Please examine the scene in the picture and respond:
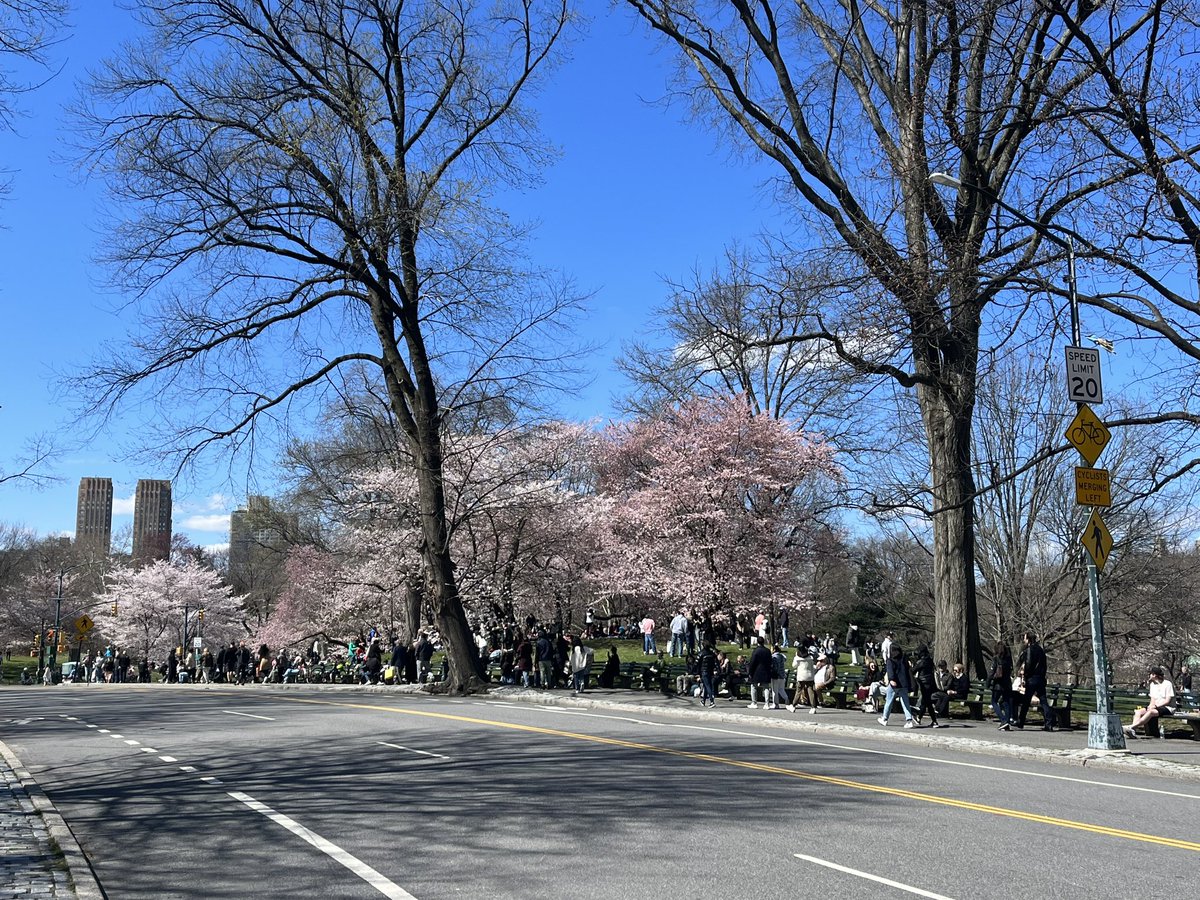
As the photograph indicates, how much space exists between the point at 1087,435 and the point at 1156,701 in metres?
6.07

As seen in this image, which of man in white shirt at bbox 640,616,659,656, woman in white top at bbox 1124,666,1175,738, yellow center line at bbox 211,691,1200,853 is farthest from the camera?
man in white shirt at bbox 640,616,659,656

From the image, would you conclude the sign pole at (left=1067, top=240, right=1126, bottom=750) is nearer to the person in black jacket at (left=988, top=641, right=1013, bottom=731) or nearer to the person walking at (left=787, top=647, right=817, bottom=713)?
the person in black jacket at (left=988, top=641, right=1013, bottom=731)

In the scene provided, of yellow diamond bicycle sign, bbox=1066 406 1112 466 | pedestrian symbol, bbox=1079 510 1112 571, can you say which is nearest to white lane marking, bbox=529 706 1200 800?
pedestrian symbol, bbox=1079 510 1112 571

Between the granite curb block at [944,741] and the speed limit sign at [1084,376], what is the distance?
5.27m

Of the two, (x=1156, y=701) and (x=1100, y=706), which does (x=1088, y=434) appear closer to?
(x=1100, y=706)

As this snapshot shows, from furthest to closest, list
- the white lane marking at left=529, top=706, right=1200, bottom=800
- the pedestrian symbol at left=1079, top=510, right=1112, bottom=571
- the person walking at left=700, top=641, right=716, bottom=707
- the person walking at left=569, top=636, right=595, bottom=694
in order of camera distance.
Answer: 1. the person walking at left=569, top=636, right=595, bottom=694
2. the person walking at left=700, top=641, right=716, bottom=707
3. the pedestrian symbol at left=1079, top=510, right=1112, bottom=571
4. the white lane marking at left=529, top=706, right=1200, bottom=800

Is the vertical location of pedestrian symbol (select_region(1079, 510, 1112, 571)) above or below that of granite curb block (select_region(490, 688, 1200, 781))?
above

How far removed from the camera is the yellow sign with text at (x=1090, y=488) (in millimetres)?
16266

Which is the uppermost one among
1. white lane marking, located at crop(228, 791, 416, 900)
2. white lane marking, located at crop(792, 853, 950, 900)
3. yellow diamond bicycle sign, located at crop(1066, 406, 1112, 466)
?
yellow diamond bicycle sign, located at crop(1066, 406, 1112, 466)

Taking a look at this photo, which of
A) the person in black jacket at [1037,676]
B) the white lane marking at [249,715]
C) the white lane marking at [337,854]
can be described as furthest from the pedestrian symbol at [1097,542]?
the white lane marking at [249,715]

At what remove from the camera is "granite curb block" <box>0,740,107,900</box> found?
6.84 m

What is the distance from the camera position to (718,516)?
42125 millimetres

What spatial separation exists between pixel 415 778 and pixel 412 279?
19.4 meters

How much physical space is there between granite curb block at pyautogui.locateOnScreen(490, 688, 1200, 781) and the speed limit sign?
17.3 ft
